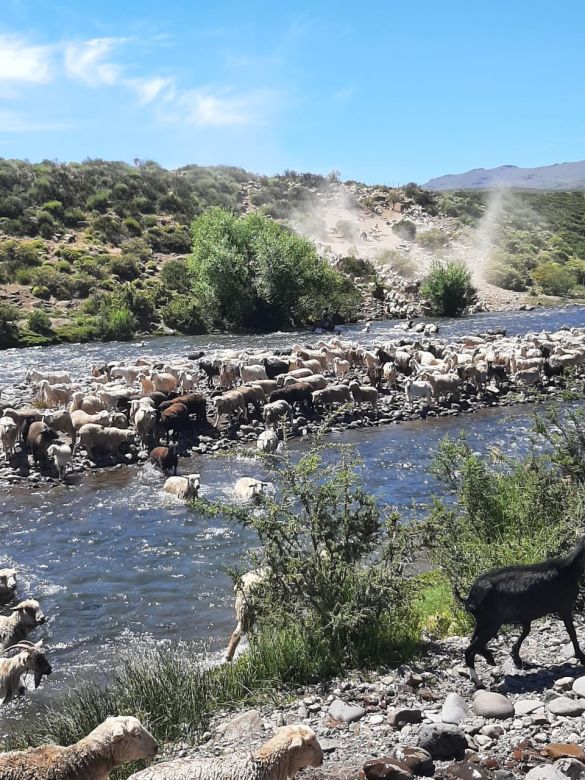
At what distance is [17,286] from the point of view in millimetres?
47156

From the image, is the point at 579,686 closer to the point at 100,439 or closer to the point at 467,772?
the point at 467,772

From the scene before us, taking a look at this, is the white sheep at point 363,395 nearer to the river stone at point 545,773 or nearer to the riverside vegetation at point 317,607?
the riverside vegetation at point 317,607

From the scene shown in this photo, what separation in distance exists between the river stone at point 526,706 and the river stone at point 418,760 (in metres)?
0.80

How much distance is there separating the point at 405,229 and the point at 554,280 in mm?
21804

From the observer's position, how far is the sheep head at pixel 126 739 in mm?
5273

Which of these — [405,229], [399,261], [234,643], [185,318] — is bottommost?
[234,643]

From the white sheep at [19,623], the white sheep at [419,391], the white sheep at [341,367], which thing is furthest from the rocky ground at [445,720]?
the white sheep at [341,367]

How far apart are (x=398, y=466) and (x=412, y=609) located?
8612 mm

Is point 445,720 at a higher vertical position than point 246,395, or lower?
lower

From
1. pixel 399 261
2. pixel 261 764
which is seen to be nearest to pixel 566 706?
pixel 261 764

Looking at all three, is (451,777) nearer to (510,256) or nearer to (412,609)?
(412,609)

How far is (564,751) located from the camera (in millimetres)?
4594

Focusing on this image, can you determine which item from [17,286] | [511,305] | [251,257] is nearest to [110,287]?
[17,286]

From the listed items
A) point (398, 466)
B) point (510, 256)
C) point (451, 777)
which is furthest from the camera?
point (510, 256)
